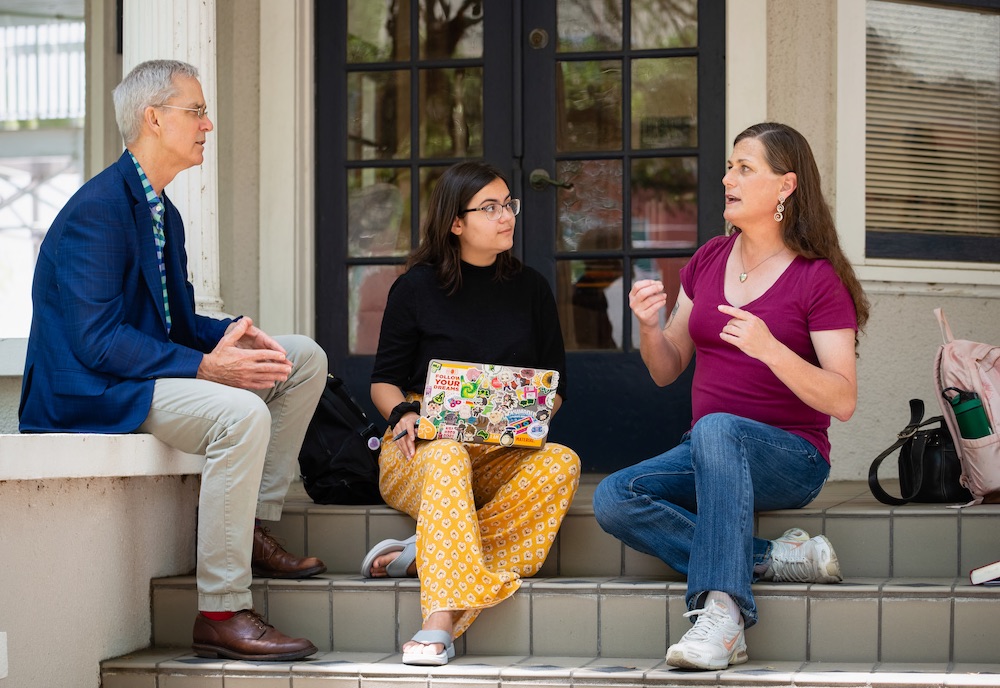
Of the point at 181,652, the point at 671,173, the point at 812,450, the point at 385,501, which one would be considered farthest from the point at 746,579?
the point at 671,173

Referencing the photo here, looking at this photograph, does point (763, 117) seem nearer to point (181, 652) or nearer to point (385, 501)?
point (385, 501)

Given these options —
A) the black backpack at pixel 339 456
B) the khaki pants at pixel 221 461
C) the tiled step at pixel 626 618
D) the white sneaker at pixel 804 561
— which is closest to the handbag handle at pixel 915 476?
the tiled step at pixel 626 618

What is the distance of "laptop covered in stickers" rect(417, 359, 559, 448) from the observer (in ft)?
12.0

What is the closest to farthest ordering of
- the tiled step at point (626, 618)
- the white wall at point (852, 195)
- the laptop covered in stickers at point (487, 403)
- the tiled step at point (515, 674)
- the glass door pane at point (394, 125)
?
the tiled step at point (515, 674) → the tiled step at point (626, 618) → the laptop covered in stickers at point (487, 403) → the white wall at point (852, 195) → the glass door pane at point (394, 125)

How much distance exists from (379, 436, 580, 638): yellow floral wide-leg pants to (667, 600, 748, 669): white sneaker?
55cm

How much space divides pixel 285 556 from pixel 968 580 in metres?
2.00

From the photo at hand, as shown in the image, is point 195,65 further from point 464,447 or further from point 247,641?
point 247,641

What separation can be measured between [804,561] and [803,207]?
3.32 feet

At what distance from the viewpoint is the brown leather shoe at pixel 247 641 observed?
343 centimetres

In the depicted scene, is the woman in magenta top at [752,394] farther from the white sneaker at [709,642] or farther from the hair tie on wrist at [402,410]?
the hair tie on wrist at [402,410]

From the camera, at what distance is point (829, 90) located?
203 inches

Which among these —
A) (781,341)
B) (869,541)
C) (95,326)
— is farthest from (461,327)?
(869,541)

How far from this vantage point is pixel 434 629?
336 cm

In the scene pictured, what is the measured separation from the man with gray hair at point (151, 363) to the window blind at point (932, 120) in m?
2.85
